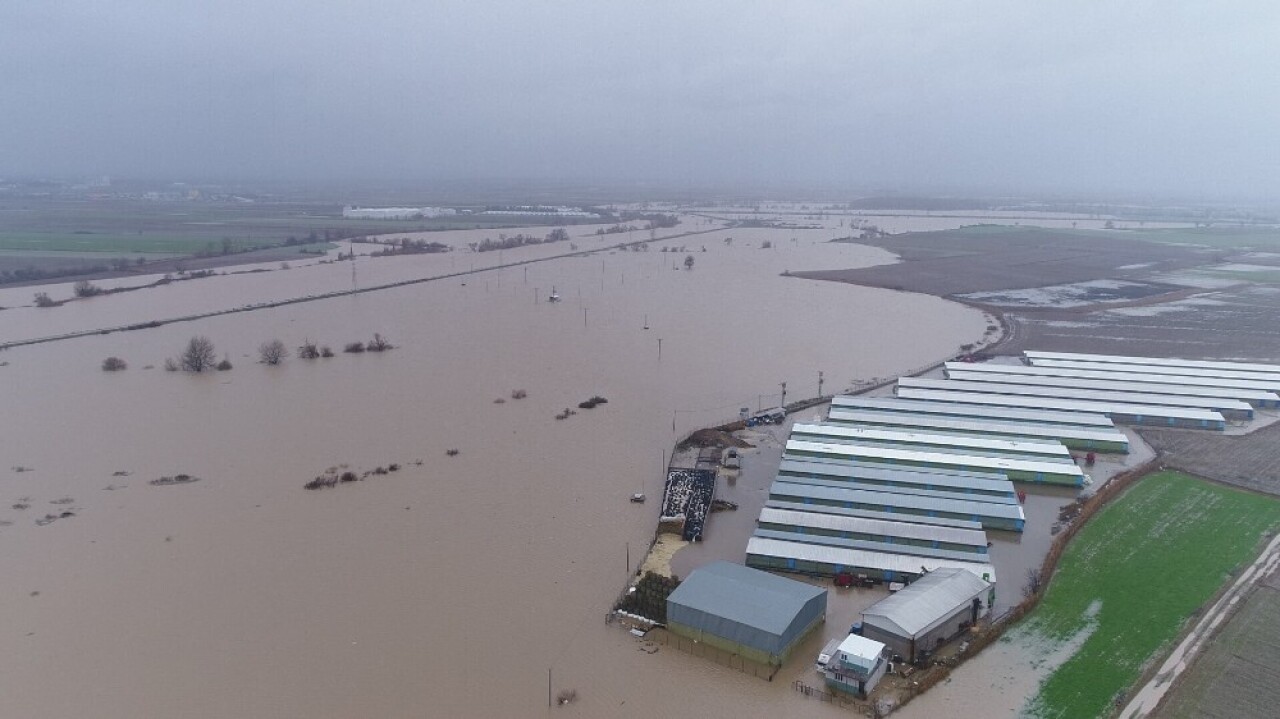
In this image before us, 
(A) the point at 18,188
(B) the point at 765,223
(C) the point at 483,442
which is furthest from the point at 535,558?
(A) the point at 18,188

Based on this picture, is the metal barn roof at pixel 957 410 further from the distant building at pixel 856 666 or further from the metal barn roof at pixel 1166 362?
the distant building at pixel 856 666

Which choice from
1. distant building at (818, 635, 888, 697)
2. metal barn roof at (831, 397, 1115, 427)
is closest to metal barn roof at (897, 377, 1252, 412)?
metal barn roof at (831, 397, 1115, 427)

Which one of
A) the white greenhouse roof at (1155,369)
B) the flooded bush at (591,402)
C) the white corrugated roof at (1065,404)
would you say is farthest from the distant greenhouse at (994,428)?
the white greenhouse roof at (1155,369)

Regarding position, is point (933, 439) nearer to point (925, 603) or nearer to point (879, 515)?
point (879, 515)

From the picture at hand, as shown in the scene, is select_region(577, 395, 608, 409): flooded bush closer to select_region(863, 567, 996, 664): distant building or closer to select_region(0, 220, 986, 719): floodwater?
select_region(0, 220, 986, 719): floodwater

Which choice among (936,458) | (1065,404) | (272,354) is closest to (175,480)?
(272,354)

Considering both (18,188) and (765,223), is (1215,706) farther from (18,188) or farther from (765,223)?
(18,188)
